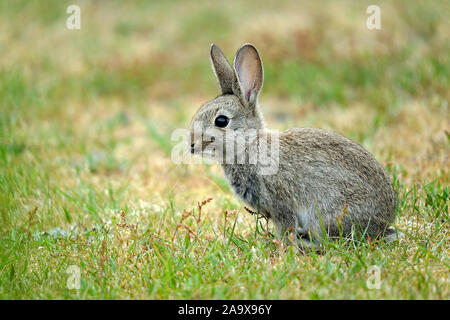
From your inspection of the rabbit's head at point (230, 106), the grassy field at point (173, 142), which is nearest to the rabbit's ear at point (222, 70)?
the rabbit's head at point (230, 106)

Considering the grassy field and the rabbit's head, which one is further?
the rabbit's head

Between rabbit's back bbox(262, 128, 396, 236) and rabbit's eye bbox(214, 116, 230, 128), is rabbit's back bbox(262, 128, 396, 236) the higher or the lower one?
the lower one

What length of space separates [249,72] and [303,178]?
1.01 meters

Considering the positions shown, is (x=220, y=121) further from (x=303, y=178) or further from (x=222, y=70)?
(x=303, y=178)

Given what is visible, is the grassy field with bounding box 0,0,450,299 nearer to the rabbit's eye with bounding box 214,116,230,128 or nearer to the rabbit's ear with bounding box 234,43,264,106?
the rabbit's eye with bounding box 214,116,230,128

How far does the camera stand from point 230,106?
4.45m

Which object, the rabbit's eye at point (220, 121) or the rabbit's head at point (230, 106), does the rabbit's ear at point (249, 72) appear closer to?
the rabbit's head at point (230, 106)

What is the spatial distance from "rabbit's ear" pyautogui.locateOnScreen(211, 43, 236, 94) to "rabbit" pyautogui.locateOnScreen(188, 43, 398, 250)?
0.11m

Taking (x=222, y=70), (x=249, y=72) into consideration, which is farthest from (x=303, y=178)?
(x=222, y=70)

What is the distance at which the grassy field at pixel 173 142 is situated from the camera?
3.69m

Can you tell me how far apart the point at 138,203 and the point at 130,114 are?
423 cm

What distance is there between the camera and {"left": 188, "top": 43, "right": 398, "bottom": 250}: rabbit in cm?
417

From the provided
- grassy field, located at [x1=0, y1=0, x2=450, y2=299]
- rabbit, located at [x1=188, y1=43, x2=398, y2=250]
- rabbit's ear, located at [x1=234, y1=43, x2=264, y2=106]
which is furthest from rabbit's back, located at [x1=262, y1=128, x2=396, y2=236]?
rabbit's ear, located at [x1=234, y1=43, x2=264, y2=106]
